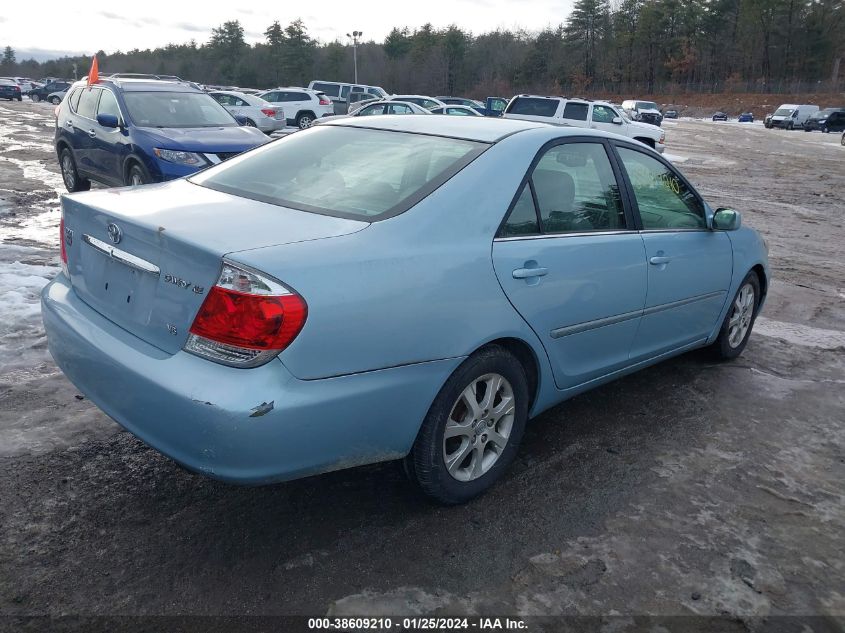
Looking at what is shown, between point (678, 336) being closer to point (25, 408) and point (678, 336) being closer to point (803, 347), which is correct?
point (803, 347)

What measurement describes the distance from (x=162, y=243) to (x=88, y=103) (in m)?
8.65

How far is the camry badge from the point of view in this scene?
2855 millimetres

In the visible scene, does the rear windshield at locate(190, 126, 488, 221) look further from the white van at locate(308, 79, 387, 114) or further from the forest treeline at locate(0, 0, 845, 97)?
the forest treeline at locate(0, 0, 845, 97)

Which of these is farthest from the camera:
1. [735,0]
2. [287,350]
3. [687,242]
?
[735,0]

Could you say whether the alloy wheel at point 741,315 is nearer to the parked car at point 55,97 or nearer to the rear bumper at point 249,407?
the rear bumper at point 249,407

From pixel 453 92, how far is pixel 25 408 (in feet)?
355

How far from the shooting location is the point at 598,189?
3801 mm

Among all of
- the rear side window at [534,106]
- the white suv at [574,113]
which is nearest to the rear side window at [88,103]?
the white suv at [574,113]

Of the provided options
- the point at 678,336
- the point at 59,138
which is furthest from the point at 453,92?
the point at 678,336

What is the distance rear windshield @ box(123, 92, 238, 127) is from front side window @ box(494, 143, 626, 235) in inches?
264

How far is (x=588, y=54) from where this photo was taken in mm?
108688

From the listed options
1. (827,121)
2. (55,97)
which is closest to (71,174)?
(827,121)

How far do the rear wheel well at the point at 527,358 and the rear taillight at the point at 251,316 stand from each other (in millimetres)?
968

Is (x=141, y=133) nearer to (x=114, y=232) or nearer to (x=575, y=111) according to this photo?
(x=114, y=232)
